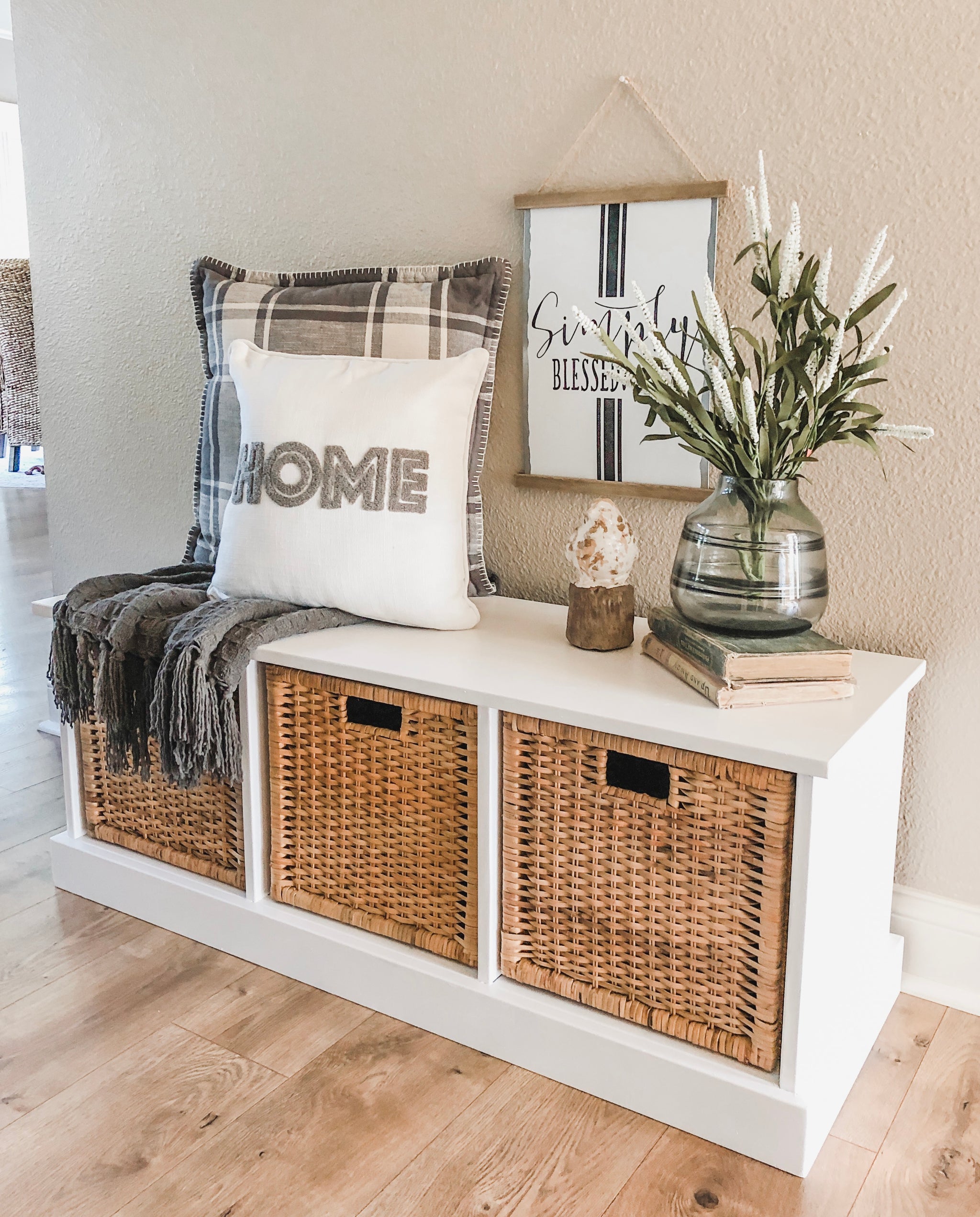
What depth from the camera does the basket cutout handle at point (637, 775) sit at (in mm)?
1330

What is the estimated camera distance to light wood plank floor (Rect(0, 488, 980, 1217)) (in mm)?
1199

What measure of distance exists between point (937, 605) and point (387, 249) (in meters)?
1.11

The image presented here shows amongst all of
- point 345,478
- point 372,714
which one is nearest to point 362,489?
point 345,478

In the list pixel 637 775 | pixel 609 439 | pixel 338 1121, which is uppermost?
pixel 609 439

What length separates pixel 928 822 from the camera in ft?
5.27

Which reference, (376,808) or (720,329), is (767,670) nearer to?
(720,329)

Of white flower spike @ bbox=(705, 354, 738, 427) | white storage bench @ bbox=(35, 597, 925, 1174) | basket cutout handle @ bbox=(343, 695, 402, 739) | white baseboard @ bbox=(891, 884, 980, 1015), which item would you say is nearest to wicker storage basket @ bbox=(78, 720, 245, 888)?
white storage bench @ bbox=(35, 597, 925, 1174)

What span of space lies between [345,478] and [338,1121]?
856 mm

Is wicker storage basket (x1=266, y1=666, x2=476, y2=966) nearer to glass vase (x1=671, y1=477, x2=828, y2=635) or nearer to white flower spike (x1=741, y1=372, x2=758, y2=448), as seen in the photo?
glass vase (x1=671, y1=477, x2=828, y2=635)

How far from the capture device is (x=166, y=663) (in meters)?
1.53

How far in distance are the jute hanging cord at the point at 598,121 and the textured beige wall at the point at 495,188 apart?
0.01 metres

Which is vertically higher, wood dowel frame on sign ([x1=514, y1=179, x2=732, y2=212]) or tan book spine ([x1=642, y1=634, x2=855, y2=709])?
wood dowel frame on sign ([x1=514, y1=179, x2=732, y2=212])

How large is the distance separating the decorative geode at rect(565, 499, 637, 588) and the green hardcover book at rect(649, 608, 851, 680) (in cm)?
16

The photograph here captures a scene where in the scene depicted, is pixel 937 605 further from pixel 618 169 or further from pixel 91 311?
pixel 91 311
